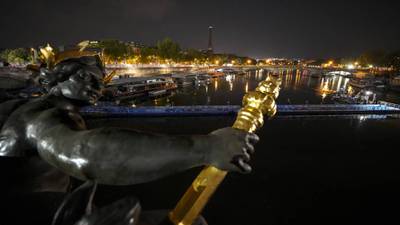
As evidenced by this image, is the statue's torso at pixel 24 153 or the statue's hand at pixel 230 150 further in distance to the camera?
the statue's torso at pixel 24 153

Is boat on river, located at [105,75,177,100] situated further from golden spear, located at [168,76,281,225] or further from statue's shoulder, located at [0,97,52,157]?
golden spear, located at [168,76,281,225]

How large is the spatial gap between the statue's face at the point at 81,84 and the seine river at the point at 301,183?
10.1 m

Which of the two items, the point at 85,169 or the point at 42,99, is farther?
the point at 42,99

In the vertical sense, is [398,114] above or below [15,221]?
below

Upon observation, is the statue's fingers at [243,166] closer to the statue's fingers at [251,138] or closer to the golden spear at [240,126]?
the statue's fingers at [251,138]

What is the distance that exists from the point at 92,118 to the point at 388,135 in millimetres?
31874

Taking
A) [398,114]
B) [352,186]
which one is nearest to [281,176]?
[352,186]

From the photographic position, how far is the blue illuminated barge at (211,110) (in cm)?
2522

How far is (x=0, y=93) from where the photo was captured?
8.71ft

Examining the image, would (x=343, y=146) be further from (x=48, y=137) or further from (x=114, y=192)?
(x=48, y=137)

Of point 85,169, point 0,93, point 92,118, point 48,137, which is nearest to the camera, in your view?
point 85,169

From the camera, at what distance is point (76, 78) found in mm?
1864

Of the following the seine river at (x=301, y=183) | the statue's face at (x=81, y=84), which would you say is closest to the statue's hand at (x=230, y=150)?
the statue's face at (x=81, y=84)

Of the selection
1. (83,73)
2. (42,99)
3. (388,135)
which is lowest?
(388,135)
